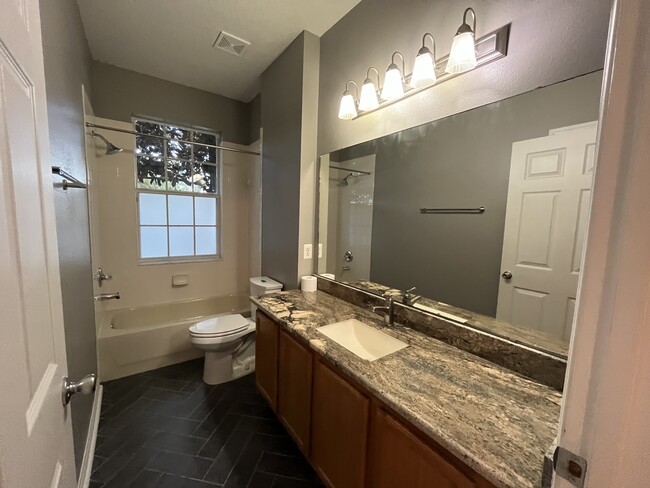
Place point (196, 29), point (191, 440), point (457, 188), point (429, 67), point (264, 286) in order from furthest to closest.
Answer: point (264, 286) → point (196, 29) → point (191, 440) → point (457, 188) → point (429, 67)

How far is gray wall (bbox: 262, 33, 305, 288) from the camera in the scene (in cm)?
224

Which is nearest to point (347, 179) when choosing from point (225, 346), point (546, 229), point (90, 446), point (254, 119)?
point (546, 229)

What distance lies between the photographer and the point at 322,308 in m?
1.82

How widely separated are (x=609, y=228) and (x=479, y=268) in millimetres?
1035

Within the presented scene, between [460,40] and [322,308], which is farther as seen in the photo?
[322,308]

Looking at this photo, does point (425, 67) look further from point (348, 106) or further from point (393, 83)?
point (348, 106)

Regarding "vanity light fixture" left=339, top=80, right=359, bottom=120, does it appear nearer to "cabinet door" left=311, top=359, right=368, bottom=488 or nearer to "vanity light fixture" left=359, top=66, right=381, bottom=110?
"vanity light fixture" left=359, top=66, right=381, bottom=110

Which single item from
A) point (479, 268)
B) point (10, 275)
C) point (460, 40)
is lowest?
point (479, 268)

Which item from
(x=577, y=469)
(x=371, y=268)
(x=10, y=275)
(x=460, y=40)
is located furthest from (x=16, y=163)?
(x=371, y=268)

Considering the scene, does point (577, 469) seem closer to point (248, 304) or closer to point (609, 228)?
point (609, 228)

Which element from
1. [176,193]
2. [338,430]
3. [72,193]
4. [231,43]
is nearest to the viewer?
[338,430]

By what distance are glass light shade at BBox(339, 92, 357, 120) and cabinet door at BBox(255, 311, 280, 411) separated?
1.45 metres

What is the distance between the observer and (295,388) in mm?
1551

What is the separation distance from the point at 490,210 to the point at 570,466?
1078 millimetres
